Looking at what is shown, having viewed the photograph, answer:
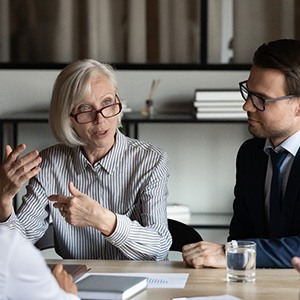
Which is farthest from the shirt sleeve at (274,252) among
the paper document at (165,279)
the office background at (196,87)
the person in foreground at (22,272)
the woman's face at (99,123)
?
the office background at (196,87)

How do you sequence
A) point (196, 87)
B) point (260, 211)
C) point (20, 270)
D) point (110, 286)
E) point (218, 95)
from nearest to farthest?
point (20, 270)
point (110, 286)
point (260, 211)
point (218, 95)
point (196, 87)

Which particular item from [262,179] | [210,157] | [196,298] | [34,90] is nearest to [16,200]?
[34,90]

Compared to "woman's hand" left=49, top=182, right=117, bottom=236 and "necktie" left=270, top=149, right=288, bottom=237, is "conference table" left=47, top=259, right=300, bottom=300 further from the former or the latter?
"necktie" left=270, top=149, right=288, bottom=237

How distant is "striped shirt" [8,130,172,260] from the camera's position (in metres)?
3.09

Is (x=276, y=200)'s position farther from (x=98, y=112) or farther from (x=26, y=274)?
(x=26, y=274)

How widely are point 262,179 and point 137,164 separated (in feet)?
1.46

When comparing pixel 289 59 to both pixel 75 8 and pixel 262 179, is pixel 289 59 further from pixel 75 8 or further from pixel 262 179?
pixel 75 8

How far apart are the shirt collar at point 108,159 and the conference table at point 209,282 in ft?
1.47

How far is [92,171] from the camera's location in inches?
125

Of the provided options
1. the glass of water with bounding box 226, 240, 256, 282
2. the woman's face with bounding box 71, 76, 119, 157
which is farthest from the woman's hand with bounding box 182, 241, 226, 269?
the woman's face with bounding box 71, 76, 119, 157

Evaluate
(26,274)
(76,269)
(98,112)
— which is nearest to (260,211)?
(98,112)

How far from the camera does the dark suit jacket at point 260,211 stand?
282cm

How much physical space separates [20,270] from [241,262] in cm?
106

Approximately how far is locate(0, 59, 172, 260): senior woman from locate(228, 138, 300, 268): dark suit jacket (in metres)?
0.28
